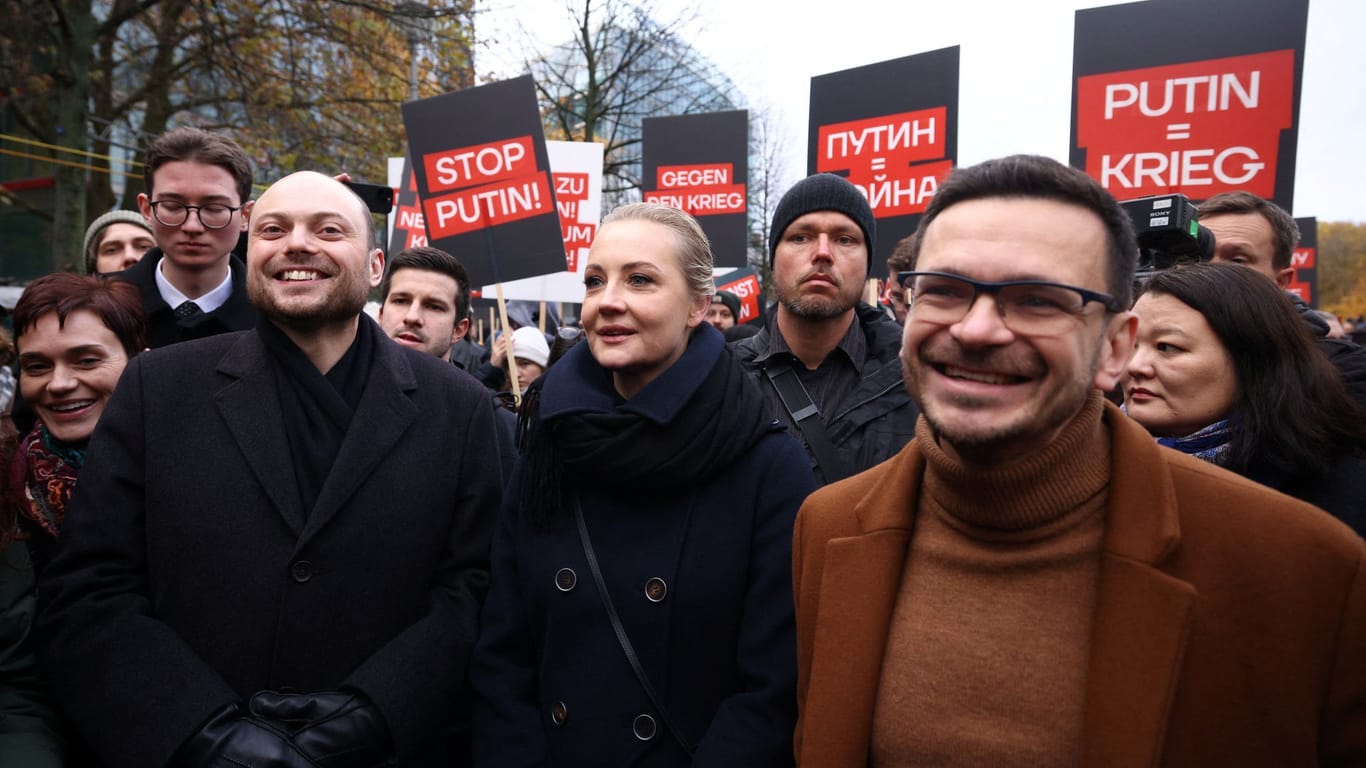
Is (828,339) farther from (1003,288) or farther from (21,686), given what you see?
(21,686)

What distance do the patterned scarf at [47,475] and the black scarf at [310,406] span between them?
656mm

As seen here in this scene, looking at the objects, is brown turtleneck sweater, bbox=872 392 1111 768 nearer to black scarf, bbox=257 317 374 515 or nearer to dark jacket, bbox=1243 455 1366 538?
dark jacket, bbox=1243 455 1366 538

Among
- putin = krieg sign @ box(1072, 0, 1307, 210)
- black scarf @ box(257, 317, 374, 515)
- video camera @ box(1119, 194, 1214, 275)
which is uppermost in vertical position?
putin = krieg sign @ box(1072, 0, 1307, 210)

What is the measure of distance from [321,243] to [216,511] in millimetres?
728

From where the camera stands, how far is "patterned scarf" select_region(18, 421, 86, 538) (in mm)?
2428

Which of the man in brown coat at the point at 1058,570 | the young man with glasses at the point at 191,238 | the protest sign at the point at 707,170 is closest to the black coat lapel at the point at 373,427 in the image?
the young man with glasses at the point at 191,238

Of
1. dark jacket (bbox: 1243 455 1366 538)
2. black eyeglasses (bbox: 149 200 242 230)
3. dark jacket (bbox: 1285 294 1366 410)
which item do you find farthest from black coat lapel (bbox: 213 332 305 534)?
dark jacket (bbox: 1285 294 1366 410)

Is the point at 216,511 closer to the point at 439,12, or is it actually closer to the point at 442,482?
the point at 442,482

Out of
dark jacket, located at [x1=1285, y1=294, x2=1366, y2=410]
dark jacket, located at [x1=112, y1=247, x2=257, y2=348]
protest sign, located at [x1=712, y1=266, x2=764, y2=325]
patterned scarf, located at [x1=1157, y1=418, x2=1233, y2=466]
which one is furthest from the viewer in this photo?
protest sign, located at [x1=712, y1=266, x2=764, y2=325]

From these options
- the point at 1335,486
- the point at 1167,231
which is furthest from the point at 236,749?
the point at 1167,231

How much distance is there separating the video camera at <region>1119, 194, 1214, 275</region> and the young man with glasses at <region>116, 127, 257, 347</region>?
3030 mm

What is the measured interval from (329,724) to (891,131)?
419 centimetres

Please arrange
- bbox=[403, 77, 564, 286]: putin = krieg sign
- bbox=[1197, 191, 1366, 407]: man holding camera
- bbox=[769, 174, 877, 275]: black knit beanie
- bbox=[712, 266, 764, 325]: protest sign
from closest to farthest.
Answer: bbox=[769, 174, 877, 275]: black knit beanie, bbox=[1197, 191, 1366, 407]: man holding camera, bbox=[403, 77, 564, 286]: putin = krieg sign, bbox=[712, 266, 764, 325]: protest sign

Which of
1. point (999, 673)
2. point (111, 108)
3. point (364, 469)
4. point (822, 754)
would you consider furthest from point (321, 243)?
point (111, 108)
